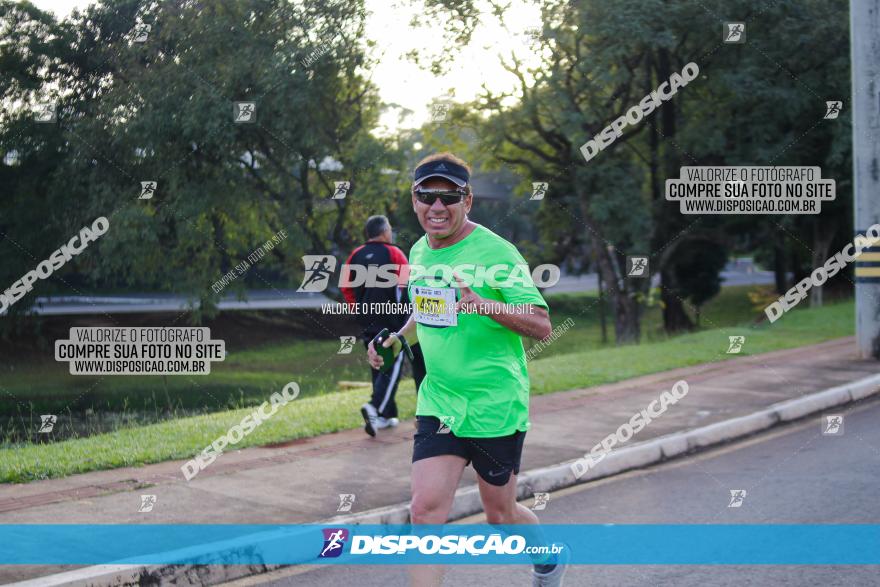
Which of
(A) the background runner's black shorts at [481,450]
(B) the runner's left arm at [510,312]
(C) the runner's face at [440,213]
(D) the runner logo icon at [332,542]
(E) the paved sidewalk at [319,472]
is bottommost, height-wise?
(D) the runner logo icon at [332,542]

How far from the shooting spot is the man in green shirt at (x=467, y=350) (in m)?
4.03

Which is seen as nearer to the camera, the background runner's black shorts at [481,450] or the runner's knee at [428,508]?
the runner's knee at [428,508]

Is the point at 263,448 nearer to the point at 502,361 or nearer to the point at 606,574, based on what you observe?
the point at 606,574

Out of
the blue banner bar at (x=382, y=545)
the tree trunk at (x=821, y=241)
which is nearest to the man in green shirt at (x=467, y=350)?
the blue banner bar at (x=382, y=545)

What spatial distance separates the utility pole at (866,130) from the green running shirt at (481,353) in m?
9.85

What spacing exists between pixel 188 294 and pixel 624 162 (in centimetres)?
950

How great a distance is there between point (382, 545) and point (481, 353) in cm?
218

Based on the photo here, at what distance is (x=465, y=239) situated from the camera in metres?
4.18

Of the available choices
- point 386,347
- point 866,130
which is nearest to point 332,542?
point 386,347

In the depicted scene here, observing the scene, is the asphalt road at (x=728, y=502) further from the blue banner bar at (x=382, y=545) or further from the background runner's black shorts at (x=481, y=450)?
the background runner's black shorts at (x=481, y=450)

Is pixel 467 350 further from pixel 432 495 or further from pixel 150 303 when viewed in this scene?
pixel 150 303

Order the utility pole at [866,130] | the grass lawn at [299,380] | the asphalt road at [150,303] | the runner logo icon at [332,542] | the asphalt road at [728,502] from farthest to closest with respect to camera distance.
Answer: the asphalt road at [150,303] < the utility pole at [866,130] < the grass lawn at [299,380] < the runner logo icon at [332,542] < the asphalt road at [728,502]

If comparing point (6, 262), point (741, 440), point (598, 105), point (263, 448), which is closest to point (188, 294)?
point (6, 262)

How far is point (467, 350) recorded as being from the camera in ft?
13.5
